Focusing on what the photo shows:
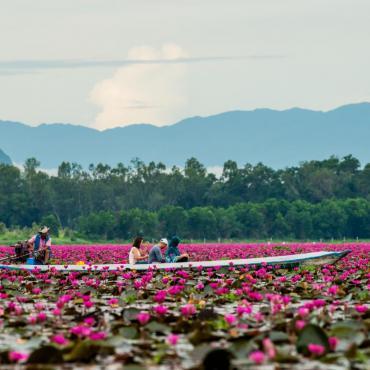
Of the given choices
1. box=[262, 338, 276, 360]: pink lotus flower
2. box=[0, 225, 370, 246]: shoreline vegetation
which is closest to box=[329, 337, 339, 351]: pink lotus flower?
box=[262, 338, 276, 360]: pink lotus flower

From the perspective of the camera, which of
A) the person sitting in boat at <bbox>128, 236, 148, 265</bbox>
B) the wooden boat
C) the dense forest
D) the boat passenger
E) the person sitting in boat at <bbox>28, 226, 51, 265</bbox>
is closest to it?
the wooden boat

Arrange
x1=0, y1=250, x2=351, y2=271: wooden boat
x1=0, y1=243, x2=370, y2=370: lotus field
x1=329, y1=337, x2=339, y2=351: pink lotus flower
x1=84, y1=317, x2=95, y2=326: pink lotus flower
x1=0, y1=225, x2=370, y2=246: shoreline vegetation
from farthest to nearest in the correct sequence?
x1=0, y1=225, x2=370, y2=246: shoreline vegetation < x1=0, y1=250, x2=351, y2=271: wooden boat < x1=84, y1=317, x2=95, y2=326: pink lotus flower < x1=329, y1=337, x2=339, y2=351: pink lotus flower < x1=0, y1=243, x2=370, y2=370: lotus field

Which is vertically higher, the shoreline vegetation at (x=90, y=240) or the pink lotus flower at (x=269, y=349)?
the shoreline vegetation at (x=90, y=240)

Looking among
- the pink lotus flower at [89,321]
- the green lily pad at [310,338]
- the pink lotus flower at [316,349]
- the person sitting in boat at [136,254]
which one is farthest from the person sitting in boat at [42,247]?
the pink lotus flower at [316,349]

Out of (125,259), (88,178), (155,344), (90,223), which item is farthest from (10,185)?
(155,344)

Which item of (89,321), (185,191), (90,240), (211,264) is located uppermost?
(185,191)

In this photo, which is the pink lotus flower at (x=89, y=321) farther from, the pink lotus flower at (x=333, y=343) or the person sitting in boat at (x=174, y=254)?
the person sitting in boat at (x=174, y=254)

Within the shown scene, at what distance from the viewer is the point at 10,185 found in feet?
424

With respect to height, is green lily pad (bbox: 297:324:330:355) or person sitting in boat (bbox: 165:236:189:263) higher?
person sitting in boat (bbox: 165:236:189:263)

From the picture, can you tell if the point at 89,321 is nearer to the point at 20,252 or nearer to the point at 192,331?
the point at 192,331

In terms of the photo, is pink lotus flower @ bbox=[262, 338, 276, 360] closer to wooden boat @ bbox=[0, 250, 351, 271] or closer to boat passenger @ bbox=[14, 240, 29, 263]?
wooden boat @ bbox=[0, 250, 351, 271]

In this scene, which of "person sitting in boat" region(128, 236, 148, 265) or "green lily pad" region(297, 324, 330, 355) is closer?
"green lily pad" region(297, 324, 330, 355)

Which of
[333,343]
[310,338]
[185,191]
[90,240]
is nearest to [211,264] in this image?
[310,338]

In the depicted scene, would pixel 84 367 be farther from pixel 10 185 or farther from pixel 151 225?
pixel 10 185
